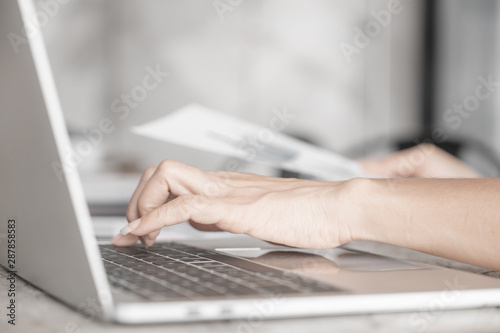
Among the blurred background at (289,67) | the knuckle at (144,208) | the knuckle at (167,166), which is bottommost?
the knuckle at (144,208)

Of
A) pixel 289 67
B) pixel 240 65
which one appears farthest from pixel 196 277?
pixel 289 67

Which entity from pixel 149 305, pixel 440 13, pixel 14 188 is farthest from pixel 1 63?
pixel 440 13

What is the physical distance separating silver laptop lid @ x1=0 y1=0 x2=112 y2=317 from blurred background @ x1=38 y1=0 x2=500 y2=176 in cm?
333

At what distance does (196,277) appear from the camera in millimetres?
558

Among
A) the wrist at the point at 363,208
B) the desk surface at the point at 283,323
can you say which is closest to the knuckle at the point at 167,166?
the wrist at the point at 363,208

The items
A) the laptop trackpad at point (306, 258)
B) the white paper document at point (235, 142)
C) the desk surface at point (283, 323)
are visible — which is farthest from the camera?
the white paper document at point (235, 142)

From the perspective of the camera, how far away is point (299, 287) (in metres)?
0.51

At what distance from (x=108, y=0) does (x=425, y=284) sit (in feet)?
12.7

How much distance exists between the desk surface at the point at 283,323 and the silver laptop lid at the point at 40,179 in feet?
0.04

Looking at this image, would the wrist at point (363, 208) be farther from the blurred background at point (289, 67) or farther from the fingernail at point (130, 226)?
the blurred background at point (289, 67)

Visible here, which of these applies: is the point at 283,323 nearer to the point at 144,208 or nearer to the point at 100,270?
the point at 100,270

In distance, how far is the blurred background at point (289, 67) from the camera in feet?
13.0

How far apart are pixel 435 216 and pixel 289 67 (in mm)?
3810

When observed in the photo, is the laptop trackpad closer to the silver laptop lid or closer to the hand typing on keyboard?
the hand typing on keyboard
